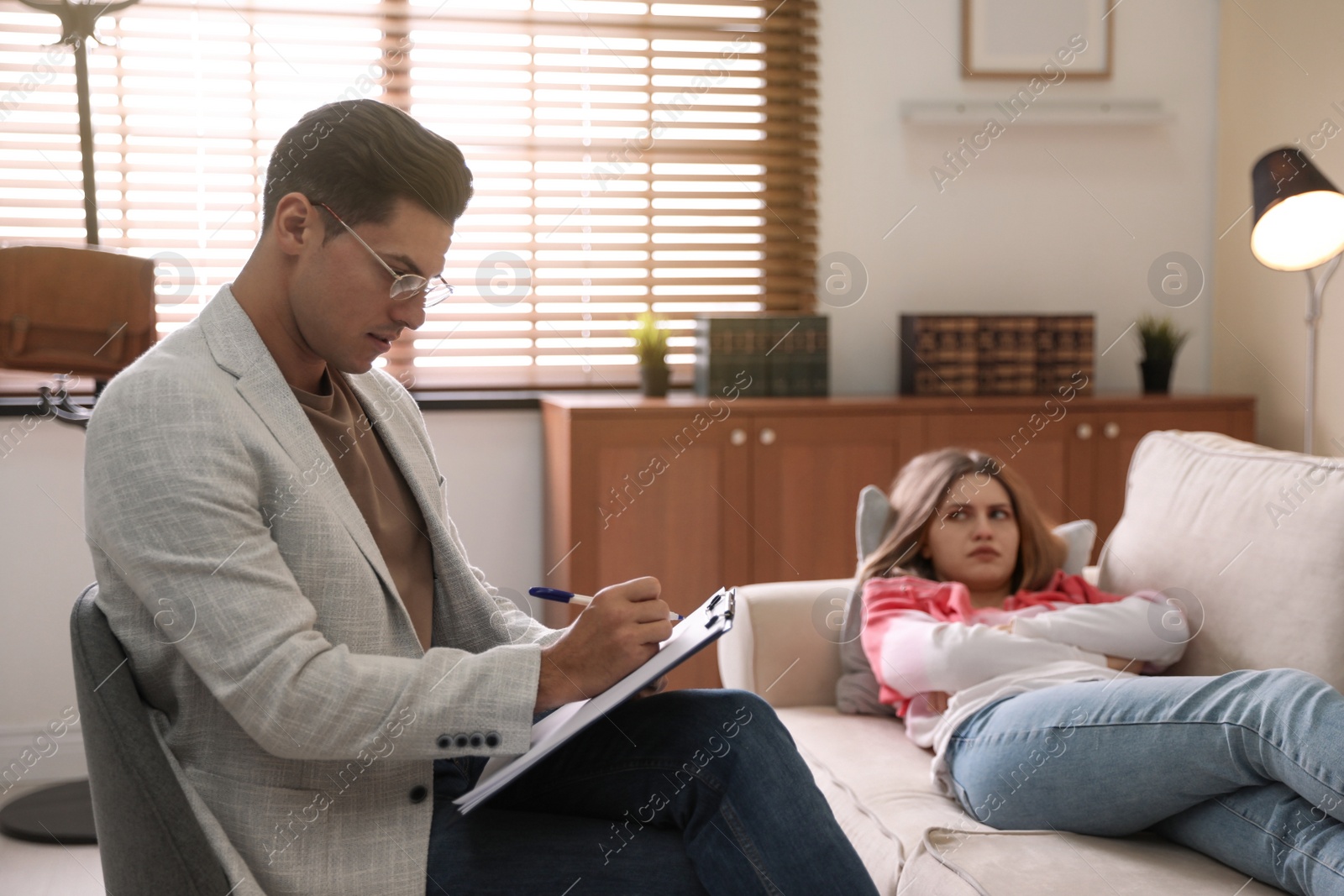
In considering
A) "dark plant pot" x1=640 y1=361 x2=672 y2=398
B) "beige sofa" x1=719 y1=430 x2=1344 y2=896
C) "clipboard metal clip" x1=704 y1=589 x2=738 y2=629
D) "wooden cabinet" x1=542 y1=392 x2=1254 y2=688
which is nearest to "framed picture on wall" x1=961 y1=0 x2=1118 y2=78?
"wooden cabinet" x1=542 y1=392 x2=1254 y2=688

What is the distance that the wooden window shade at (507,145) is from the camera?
118 inches

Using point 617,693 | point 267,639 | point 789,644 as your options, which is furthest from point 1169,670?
point 267,639

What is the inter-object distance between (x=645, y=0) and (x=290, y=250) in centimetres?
231

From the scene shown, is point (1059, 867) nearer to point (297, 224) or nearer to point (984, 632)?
point (984, 632)

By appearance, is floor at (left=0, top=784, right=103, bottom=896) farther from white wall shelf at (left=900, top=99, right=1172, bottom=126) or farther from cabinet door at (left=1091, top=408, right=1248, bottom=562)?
white wall shelf at (left=900, top=99, right=1172, bottom=126)

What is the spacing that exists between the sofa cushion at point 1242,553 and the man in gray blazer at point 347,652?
98 centimetres

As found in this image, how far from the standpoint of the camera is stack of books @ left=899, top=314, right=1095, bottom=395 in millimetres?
3191

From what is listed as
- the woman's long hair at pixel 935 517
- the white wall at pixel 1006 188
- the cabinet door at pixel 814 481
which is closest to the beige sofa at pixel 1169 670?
the woman's long hair at pixel 935 517

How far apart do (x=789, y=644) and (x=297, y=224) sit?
1223 millimetres

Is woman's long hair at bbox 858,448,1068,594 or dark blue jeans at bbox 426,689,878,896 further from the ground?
woman's long hair at bbox 858,448,1068,594

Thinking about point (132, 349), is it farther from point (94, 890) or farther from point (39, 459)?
point (94, 890)

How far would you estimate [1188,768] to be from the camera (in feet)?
4.74

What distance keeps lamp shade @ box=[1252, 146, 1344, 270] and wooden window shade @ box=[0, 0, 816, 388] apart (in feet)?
4.41

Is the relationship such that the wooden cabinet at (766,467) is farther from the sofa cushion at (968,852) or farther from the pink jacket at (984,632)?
the sofa cushion at (968,852)
